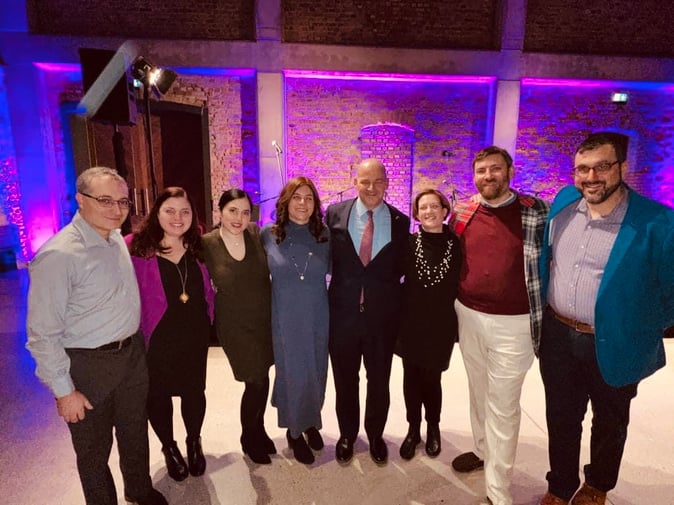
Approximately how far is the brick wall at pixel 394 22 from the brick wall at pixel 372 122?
26.7 inches

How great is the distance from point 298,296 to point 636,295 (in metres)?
1.67

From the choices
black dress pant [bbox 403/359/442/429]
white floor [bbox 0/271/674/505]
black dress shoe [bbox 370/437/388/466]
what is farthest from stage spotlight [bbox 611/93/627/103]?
black dress shoe [bbox 370/437/388/466]

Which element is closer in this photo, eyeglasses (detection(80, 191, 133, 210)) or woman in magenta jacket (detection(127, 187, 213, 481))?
eyeglasses (detection(80, 191, 133, 210))

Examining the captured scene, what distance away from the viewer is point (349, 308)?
2609 millimetres

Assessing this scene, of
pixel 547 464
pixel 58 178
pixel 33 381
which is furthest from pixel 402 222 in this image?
pixel 58 178

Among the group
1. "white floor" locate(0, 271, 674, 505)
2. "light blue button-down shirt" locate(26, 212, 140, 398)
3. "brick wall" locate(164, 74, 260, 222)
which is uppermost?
"brick wall" locate(164, 74, 260, 222)

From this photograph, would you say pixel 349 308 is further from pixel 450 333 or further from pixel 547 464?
pixel 547 464

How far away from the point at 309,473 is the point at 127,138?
6872mm

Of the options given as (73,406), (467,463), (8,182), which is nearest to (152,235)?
(73,406)

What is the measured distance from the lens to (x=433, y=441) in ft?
9.29

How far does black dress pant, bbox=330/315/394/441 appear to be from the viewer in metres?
2.68

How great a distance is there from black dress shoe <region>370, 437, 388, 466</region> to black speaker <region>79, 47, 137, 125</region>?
16.1 ft

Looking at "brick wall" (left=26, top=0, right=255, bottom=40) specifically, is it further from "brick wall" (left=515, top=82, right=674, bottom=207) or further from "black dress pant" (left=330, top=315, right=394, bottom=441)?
"black dress pant" (left=330, top=315, right=394, bottom=441)

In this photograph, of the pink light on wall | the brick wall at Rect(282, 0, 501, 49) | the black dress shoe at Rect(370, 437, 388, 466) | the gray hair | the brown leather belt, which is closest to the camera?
the gray hair
